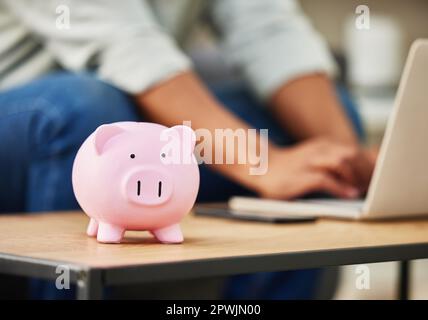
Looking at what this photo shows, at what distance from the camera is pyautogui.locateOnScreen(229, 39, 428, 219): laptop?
93cm

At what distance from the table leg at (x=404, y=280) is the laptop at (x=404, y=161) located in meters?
0.25

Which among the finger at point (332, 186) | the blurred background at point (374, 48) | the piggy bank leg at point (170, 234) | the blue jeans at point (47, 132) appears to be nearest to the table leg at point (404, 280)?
the finger at point (332, 186)

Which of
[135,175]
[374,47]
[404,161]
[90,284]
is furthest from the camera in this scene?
[374,47]

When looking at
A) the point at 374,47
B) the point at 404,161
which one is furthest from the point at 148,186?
the point at 374,47

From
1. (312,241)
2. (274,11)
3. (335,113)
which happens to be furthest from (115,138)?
(274,11)

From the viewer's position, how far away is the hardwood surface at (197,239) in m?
0.69

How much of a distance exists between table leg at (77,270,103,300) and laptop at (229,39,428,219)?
428 millimetres

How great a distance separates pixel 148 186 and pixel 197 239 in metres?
0.10

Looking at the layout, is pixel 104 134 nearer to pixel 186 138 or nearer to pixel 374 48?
pixel 186 138

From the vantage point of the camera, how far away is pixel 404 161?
977 millimetres

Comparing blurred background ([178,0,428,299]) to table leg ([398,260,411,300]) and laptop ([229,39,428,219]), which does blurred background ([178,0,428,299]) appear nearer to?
table leg ([398,260,411,300])

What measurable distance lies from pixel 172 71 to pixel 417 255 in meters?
0.48

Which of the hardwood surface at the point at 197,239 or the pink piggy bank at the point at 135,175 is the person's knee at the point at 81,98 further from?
the pink piggy bank at the point at 135,175
